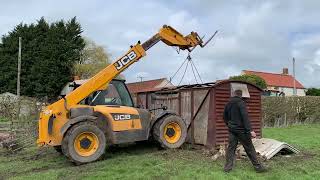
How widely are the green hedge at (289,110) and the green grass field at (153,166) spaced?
1342cm

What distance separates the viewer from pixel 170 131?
44.2 ft

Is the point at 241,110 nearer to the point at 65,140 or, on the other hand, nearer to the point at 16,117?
the point at 65,140

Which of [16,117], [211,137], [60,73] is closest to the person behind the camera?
[211,137]

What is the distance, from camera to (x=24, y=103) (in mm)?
22078

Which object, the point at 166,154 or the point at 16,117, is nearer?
the point at 166,154

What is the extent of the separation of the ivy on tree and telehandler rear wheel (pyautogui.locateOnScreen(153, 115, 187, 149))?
3894 cm

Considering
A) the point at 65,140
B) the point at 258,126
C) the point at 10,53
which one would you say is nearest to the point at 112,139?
the point at 65,140

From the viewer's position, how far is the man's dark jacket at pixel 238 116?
33.5 feet

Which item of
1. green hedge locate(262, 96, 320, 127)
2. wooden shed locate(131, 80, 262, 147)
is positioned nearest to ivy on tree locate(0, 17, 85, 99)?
green hedge locate(262, 96, 320, 127)

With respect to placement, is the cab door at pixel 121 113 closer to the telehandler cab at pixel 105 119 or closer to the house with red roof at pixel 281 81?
the telehandler cab at pixel 105 119

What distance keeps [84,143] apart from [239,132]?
4048mm

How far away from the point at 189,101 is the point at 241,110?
407 centimetres

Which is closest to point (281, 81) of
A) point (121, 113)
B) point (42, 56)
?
point (42, 56)

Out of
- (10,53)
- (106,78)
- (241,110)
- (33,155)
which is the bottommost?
(33,155)
